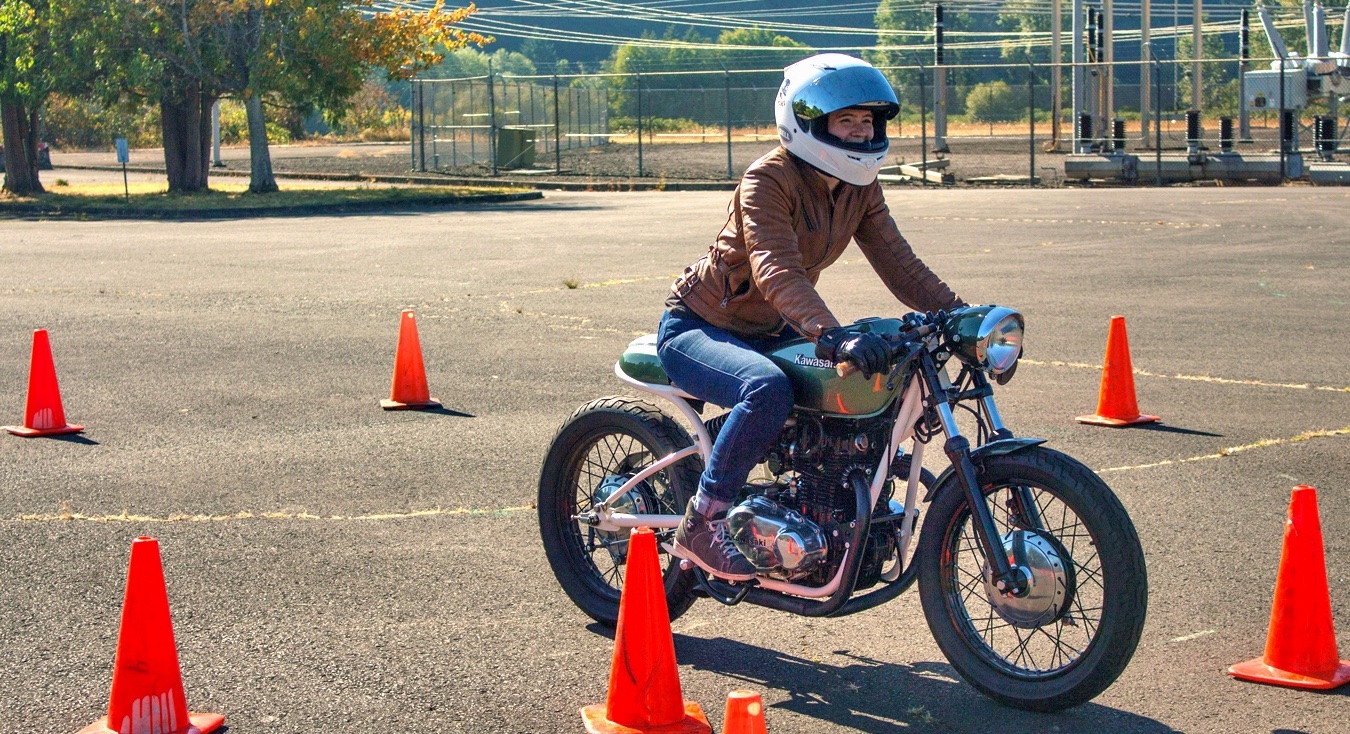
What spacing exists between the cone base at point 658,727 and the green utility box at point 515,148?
124 feet

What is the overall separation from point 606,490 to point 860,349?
150 centimetres

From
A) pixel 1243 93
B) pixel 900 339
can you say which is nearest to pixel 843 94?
pixel 900 339

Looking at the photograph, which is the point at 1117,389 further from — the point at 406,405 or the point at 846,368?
the point at 846,368

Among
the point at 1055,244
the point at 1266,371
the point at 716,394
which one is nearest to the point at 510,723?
the point at 716,394

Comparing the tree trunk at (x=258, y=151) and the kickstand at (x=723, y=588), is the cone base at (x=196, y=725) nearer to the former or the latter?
the kickstand at (x=723, y=588)

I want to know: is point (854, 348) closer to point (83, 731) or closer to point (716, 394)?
point (716, 394)

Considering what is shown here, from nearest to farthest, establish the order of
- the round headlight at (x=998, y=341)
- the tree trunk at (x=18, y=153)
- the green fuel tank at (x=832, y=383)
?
1. the round headlight at (x=998, y=341)
2. the green fuel tank at (x=832, y=383)
3. the tree trunk at (x=18, y=153)

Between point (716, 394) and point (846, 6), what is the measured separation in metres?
189

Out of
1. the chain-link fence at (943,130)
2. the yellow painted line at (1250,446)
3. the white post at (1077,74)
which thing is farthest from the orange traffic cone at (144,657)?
the white post at (1077,74)

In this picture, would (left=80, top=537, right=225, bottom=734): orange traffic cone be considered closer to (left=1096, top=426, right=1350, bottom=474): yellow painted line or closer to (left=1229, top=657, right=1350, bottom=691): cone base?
(left=1229, top=657, right=1350, bottom=691): cone base

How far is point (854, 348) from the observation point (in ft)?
14.8

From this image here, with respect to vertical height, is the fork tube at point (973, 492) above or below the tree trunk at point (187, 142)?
below

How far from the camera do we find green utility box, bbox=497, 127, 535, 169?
41.6 metres

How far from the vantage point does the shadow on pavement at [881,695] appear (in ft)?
15.1
